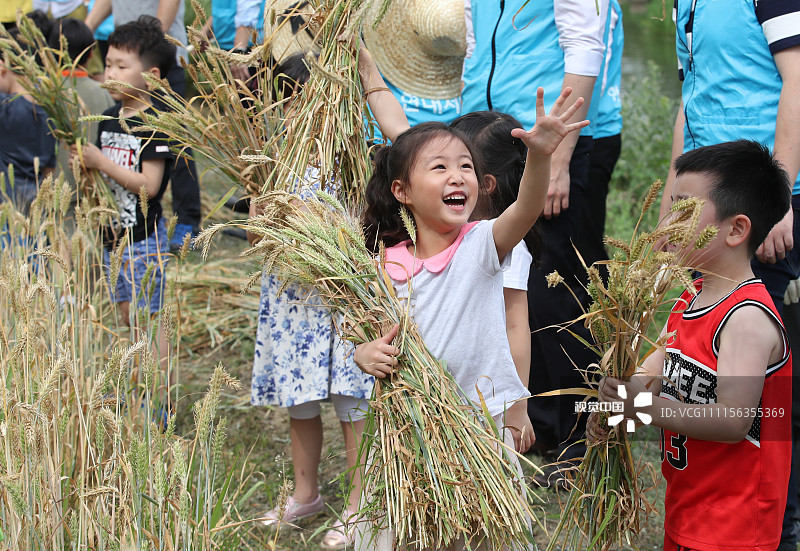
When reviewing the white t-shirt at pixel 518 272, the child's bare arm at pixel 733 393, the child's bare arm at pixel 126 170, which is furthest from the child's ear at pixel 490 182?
the child's bare arm at pixel 126 170

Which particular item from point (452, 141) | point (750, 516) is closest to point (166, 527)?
point (452, 141)

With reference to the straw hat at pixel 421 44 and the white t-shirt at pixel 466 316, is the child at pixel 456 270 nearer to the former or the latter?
the white t-shirt at pixel 466 316

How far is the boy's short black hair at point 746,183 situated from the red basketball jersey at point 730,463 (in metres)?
0.16

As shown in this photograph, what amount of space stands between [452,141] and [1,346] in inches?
59.2

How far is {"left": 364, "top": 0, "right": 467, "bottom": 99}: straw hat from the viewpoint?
125 inches

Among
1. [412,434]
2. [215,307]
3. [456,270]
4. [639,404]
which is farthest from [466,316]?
[215,307]

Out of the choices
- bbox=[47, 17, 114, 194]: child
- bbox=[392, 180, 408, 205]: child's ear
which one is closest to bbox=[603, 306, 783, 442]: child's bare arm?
bbox=[392, 180, 408, 205]: child's ear

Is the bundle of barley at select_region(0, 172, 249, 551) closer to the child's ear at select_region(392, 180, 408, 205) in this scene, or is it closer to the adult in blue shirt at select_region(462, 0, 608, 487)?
the child's ear at select_region(392, 180, 408, 205)

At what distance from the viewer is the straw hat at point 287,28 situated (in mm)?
2453

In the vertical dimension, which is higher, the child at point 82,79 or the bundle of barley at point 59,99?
the child at point 82,79

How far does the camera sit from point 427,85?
3.31 m

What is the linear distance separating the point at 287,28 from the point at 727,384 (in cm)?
262

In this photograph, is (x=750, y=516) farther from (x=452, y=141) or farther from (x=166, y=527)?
(x=166, y=527)

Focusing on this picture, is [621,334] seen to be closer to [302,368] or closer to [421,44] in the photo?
[302,368]
